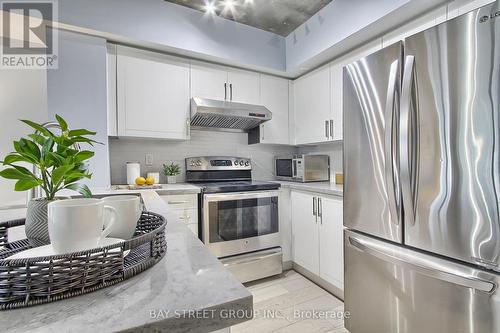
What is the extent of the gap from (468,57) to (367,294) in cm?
131

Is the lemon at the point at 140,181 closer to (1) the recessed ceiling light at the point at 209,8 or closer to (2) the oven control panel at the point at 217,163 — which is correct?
(2) the oven control panel at the point at 217,163

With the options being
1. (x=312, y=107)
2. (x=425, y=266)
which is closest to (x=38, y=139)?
(x=425, y=266)

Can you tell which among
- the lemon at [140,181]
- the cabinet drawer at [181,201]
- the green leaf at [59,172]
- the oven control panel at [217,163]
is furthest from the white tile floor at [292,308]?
the green leaf at [59,172]

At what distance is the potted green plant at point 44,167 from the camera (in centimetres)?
52

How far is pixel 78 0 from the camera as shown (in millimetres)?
→ 1922

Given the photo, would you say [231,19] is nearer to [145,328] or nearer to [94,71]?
[94,71]

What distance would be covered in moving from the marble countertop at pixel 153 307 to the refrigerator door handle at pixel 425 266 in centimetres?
114

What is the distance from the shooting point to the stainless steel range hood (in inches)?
91.7

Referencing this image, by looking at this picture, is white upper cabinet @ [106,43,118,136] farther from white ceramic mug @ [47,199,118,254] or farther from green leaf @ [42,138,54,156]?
white ceramic mug @ [47,199,118,254]

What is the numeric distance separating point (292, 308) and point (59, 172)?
1907mm

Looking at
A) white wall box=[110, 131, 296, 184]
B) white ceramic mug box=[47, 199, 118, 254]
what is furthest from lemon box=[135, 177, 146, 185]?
white ceramic mug box=[47, 199, 118, 254]

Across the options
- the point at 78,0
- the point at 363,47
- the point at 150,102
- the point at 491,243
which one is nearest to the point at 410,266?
the point at 491,243

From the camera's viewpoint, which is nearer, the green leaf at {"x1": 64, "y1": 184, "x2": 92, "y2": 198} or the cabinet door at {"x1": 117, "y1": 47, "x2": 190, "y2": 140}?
the green leaf at {"x1": 64, "y1": 184, "x2": 92, "y2": 198}

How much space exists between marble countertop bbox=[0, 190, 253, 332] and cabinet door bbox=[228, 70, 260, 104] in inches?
93.1
